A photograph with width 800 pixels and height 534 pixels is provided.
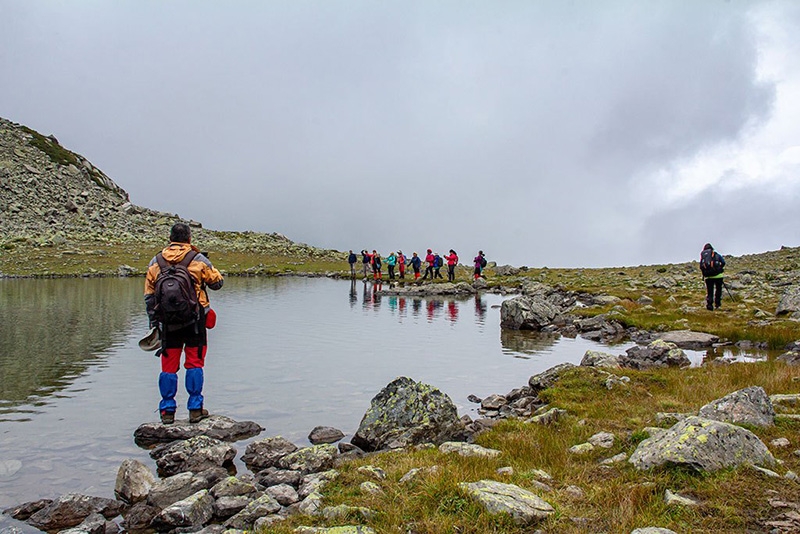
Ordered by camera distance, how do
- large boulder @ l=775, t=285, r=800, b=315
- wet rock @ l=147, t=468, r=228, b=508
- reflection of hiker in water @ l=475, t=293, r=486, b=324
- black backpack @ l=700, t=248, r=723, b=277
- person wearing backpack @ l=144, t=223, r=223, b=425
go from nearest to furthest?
wet rock @ l=147, t=468, r=228, b=508, person wearing backpack @ l=144, t=223, r=223, b=425, large boulder @ l=775, t=285, r=800, b=315, black backpack @ l=700, t=248, r=723, b=277, reflection of hiker in water @ l=475, t=293, r=486, b=324

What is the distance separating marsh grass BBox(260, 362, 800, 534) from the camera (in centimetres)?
571

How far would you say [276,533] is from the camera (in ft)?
19.6

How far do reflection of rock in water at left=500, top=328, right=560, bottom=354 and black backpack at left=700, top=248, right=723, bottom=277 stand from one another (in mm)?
9502

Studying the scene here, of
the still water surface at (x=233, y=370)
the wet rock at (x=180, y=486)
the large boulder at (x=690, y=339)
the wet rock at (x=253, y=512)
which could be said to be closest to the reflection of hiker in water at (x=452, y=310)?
the still water surface at (x=233, y=370)

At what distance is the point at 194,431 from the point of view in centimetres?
1116

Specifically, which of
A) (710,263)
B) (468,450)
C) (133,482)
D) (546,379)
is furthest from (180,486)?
(710,263)

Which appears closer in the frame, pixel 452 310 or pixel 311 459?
pixel 311 459

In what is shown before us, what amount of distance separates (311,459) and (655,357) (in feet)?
44.9

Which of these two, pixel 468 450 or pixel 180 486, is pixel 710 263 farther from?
pixel 180 486

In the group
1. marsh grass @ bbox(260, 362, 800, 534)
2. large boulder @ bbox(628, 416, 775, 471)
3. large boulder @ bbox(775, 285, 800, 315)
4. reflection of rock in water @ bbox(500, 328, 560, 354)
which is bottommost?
reflection of rock in water @ bbox(500, 328, 560, 354)

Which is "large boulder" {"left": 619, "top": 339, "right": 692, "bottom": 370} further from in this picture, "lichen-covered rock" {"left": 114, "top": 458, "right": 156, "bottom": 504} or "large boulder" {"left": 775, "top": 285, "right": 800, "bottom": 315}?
"lichen-covered rock" {"left": 114, "top": 458, "right": 156, "bottom": 504}

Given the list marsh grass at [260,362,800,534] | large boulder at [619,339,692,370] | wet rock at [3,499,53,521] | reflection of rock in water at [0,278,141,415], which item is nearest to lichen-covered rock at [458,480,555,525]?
marsh grass at [260,362,800,534]

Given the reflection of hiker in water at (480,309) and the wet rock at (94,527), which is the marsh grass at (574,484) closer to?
the wet rock at (94,527)

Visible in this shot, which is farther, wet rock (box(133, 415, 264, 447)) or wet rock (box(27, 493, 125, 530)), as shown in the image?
wet rock (box(133, 415, 264, 447))
